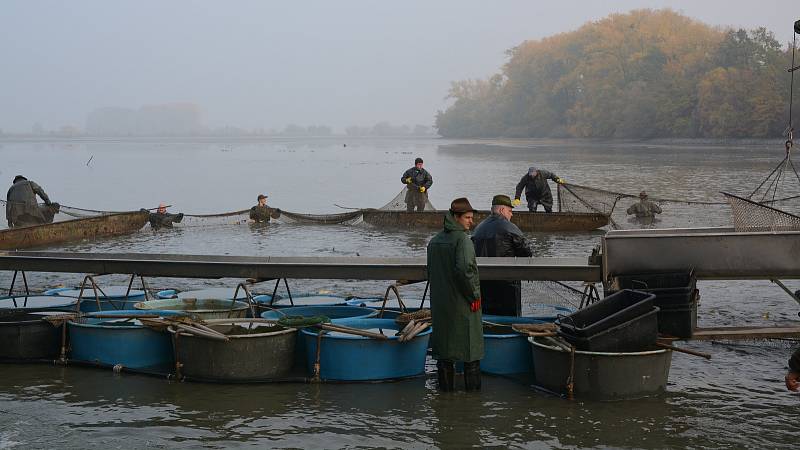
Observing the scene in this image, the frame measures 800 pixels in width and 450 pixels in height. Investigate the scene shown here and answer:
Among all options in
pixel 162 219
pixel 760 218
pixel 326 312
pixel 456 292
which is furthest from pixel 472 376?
pixel 162 219

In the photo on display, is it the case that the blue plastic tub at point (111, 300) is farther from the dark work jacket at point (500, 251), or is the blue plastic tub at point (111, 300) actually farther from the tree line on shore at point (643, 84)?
the tree line on shore at point (643, 84)

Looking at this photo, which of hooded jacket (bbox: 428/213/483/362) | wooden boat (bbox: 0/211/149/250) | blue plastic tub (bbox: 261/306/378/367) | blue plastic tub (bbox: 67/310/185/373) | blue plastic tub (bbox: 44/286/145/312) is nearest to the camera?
hooded jacket (bbox: 428/213/483/362)

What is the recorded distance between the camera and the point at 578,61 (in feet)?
454

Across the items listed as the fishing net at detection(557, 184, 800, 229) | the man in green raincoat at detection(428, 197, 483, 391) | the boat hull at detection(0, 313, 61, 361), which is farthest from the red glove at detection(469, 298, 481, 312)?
the fishing net at detection(557, 184, 800, 229)

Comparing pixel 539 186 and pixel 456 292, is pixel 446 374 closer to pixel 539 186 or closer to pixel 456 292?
pixel 456 292

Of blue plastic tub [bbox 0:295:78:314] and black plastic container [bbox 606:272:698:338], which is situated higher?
black plastic container [bbox 606:272:698:338]

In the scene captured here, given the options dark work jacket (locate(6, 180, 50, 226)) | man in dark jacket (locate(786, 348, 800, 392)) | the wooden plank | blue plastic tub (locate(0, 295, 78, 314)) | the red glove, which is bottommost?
man in dark jacket (locate(786, 348, 800, 392))

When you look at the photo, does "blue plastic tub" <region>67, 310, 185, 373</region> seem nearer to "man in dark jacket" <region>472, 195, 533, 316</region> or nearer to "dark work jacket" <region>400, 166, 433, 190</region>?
"man in dark jacket" <region>472, 195, 533, 316</region>

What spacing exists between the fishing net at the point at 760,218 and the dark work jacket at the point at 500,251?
7.11 ft

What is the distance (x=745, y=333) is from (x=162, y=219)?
1662 cm

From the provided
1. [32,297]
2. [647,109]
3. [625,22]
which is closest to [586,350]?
[32,297]

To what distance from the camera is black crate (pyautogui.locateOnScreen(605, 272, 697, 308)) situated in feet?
26.7

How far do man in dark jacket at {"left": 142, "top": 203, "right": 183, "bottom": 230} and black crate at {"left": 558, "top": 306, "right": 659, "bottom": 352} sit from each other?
16443 mm

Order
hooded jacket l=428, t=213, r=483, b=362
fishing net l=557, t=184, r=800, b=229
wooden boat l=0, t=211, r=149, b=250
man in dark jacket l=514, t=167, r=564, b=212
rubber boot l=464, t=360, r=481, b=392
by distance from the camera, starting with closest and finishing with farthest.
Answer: hooded jacket l=428, t=213, r=483, b=362
rubber boot l=464, t=360, r=481, b=392
wooden boat l=0, t=211, r=149, b=250
man in dark jacket l=514, t=167, r=564, b=212
fishing net l=557, t=184, r=800, b=229
